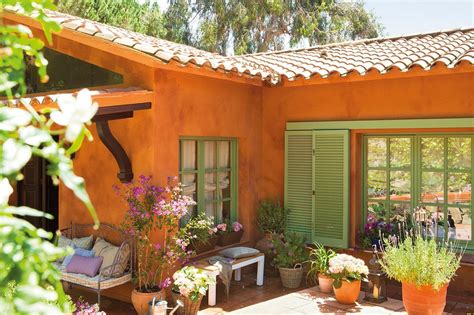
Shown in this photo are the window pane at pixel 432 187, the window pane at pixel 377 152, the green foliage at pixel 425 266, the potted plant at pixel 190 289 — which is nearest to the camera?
the green foliage at pixel 425 266

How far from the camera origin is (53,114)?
1106mm

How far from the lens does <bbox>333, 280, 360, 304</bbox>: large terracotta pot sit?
6.80 m

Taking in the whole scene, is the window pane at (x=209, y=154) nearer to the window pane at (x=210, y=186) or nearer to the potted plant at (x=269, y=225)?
the window pane at (x=210, y=186)

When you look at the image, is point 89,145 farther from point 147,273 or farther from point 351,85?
point 351,85

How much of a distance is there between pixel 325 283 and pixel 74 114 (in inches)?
267

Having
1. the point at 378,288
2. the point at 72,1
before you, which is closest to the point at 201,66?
the point at 378,288

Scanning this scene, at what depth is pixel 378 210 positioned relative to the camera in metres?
8.40

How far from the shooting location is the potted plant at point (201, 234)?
7.27 meters

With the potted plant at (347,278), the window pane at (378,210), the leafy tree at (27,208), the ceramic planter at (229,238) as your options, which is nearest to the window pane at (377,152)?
the window pane at (378,210)

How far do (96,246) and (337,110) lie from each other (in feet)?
14.5

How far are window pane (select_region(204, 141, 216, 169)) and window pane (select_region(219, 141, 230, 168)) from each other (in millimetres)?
176

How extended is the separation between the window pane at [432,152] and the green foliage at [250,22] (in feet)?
51.6

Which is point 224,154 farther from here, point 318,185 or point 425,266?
point 425,266

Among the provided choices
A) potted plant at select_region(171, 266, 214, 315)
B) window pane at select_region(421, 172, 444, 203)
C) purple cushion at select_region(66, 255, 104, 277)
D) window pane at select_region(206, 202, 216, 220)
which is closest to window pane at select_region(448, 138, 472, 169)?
window pane at select_region(421, 172, 444, 203)
